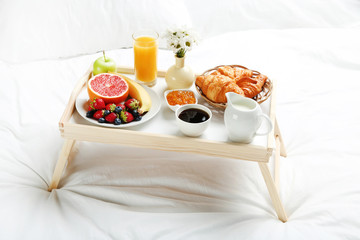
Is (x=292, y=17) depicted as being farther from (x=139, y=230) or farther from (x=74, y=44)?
(x=139, y=230)

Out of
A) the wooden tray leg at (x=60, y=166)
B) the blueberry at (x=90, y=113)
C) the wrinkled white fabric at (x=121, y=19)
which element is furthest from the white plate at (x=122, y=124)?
the wrinkled white fabric at (x=121, y=19)

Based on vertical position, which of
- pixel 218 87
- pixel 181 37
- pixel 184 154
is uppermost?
pixel 181 37

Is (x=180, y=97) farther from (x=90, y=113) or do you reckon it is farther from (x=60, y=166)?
(x=60, y=166)

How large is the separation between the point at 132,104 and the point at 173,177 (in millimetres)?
292

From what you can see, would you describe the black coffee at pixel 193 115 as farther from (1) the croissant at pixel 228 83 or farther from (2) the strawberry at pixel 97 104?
(2) the strawberry at pixel 97 104

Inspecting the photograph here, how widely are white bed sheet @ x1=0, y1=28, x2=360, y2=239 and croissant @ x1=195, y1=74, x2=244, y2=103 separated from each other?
0.82ft

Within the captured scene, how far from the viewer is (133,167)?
1333mm

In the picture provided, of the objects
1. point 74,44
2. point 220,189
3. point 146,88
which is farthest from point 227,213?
point 74,44

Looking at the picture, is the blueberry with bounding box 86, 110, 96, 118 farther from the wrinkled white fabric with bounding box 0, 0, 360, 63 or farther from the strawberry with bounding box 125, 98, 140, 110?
the wrinkled white fabric with bounding box 0, 0, 360, 63

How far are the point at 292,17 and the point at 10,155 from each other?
1750mm

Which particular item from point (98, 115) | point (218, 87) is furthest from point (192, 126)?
point (98, 115)

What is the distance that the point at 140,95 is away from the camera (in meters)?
1.32

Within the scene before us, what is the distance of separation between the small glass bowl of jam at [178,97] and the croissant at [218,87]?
2.1 inches

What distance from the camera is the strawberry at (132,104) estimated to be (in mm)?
1271
